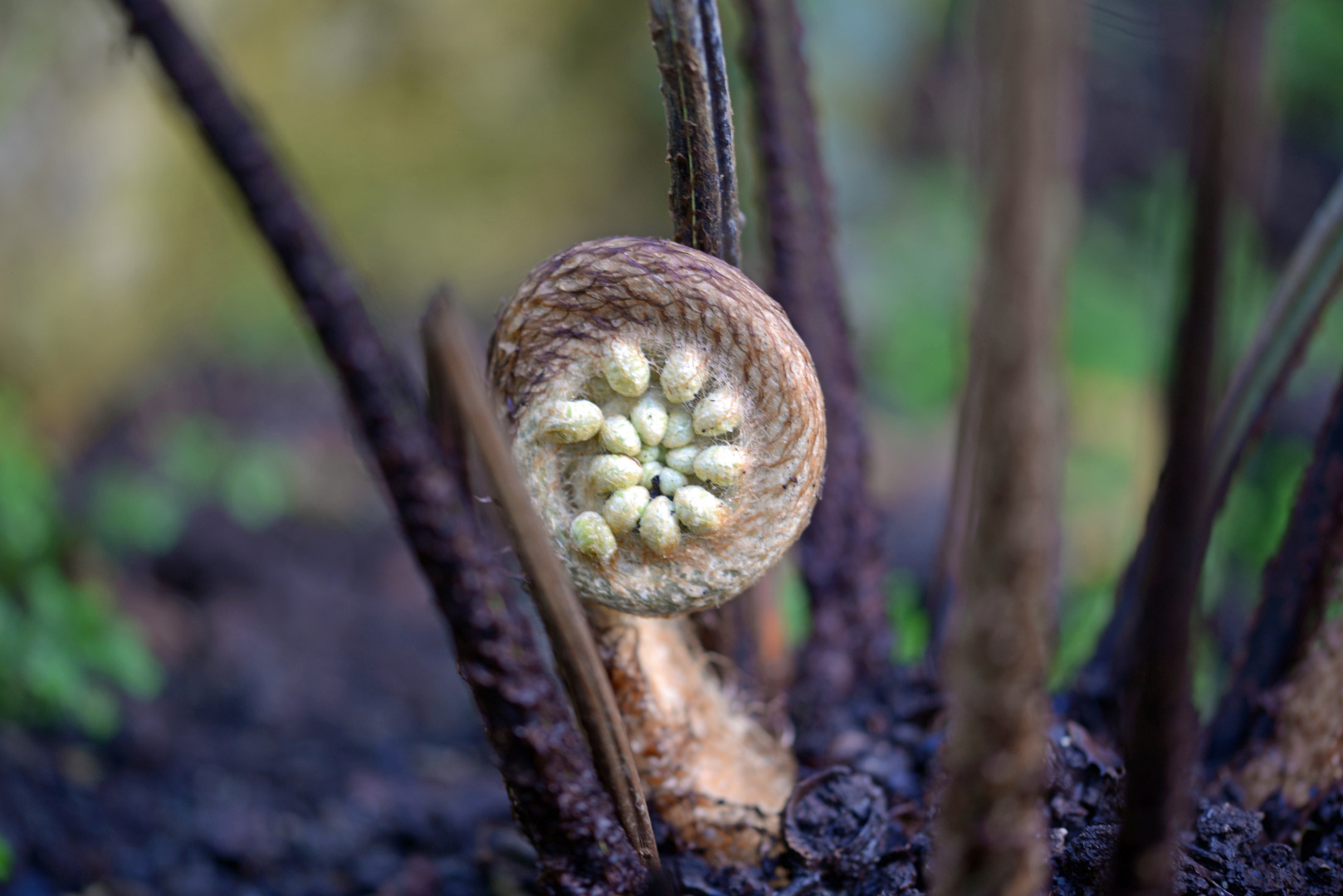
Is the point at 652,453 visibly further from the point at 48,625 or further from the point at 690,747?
the point at 48,625

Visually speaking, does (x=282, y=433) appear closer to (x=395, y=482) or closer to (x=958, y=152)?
(x=395, y=482)

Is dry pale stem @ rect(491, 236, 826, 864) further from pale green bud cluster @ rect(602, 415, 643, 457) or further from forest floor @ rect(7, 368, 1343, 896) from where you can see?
forest floor @ rect(7, 368, 1343, 896)

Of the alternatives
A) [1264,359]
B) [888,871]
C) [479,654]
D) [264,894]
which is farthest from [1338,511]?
[264,894]

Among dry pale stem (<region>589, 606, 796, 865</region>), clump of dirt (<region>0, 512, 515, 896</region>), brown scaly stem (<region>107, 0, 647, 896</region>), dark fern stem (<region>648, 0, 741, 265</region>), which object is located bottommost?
clump of dirt (<region>0, 512, 515, 896</region>)

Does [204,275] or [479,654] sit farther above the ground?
[479,654]

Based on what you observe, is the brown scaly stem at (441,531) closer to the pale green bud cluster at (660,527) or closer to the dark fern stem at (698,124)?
the pale green bud cluster at (660,527)

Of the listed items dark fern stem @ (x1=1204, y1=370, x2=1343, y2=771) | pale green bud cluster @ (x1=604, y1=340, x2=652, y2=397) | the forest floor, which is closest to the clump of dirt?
the forest floor
